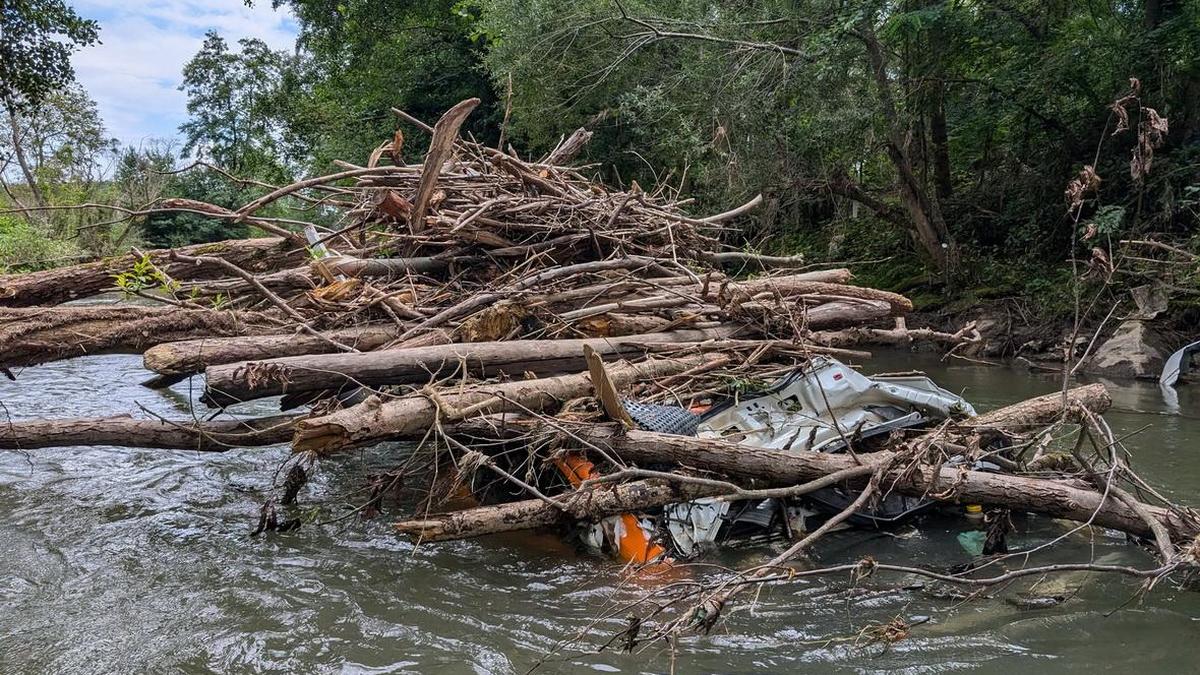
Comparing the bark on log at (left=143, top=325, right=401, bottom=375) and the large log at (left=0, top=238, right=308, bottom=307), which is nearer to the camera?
the bark on log at (left=143, top=325, right=401, bottom=375)

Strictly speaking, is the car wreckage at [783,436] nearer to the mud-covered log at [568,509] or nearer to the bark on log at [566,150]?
the mud-covered log at [568,509]

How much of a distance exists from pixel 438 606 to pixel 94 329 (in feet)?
7.74

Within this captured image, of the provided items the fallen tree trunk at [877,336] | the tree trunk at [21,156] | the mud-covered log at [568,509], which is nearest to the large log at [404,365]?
the mud-covered log at [568,509]

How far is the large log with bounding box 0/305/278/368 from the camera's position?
4.02 m

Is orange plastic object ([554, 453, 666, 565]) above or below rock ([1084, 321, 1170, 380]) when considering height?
above

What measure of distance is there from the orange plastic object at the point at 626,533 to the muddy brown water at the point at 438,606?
19 centimetres

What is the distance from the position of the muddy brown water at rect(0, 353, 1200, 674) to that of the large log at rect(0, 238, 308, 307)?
→ 139 centimetres

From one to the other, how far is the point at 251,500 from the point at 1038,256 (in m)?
12.0

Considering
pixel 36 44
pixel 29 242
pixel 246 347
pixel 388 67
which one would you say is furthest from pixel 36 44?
pixel 246 347

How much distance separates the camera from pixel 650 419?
4148 millimetres

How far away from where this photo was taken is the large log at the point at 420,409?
11.1 feet

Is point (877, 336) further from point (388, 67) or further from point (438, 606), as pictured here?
point (388, 67)

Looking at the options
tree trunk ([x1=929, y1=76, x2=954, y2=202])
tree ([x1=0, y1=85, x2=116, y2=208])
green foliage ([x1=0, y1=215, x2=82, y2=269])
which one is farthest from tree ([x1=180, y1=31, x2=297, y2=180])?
tree trunk ([x1=929, y1=76, x2=954, y2=202])

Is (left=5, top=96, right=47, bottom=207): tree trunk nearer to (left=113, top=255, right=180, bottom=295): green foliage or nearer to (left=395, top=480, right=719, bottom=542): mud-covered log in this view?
(left=113, top=255, right=180, bottom=295): green foliage
